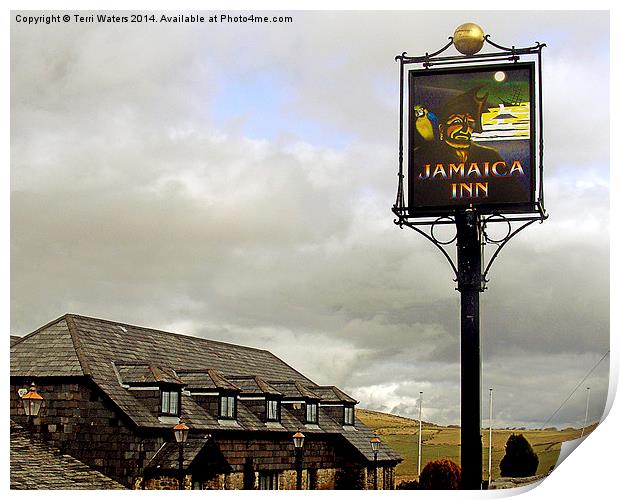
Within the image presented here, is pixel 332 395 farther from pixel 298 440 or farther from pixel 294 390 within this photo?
pixel 298 440

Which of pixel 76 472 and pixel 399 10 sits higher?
pixel 399 10

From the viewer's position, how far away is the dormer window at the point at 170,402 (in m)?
8.92

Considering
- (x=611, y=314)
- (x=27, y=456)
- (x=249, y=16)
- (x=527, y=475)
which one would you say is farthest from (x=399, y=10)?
(x=27, y=456)

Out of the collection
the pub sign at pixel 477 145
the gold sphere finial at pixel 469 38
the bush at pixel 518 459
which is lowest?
the bush at pixel 518 459

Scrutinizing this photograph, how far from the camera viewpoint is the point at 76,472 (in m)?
8.75

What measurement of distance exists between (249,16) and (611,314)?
11.5 feet

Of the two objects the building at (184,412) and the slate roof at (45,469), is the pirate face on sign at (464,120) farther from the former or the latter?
the slate roof at (45,469)

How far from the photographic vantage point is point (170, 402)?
29.4 ft

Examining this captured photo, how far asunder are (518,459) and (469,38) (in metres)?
3.19

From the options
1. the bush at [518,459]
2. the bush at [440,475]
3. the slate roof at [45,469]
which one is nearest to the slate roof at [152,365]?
the bush at [440,475]

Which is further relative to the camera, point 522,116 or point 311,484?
point 311,484

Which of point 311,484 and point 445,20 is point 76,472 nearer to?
point 311,484

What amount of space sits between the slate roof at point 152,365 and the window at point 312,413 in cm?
5

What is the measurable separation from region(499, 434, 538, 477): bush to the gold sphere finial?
2912 mm
